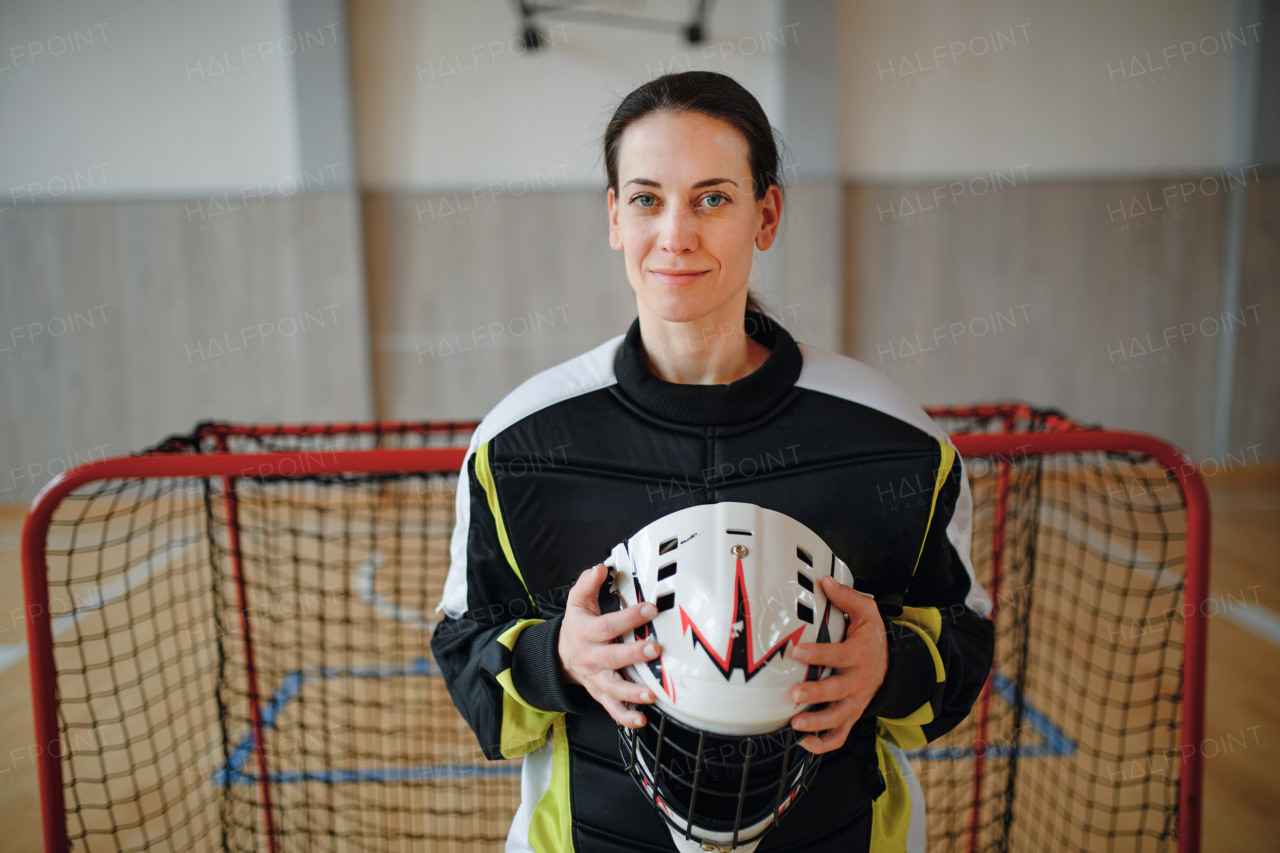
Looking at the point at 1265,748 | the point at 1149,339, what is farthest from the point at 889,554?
the point at 1149,339

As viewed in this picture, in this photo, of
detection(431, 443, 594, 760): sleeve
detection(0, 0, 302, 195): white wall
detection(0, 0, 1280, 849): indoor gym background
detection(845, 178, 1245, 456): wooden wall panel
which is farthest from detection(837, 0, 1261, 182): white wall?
detection(431, 443, 594, 760): sleeve

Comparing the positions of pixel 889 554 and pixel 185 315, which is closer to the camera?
pixel 889 554

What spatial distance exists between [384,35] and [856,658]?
5.88m

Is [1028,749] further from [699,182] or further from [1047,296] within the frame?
[1047,296]

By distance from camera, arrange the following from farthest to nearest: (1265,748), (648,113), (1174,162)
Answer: (1174,162)
(1265,748)
(648,113)

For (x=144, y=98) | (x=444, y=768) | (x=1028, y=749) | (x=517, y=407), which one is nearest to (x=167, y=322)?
(x=144, y=98)

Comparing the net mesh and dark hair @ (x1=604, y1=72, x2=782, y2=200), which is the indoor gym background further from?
dark hair @ (x1=604, y1=72, x2=782, y2=200)

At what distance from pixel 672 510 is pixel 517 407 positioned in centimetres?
31

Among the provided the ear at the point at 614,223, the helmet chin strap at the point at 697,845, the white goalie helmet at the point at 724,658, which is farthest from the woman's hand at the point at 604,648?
the ear at the point at 614,223

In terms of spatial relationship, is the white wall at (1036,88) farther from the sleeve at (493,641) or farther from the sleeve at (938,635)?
the sleeve at (493,641)

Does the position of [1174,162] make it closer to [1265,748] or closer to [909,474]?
[1265,748]

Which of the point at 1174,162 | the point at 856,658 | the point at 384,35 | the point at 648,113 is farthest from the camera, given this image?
the point at 1174,162

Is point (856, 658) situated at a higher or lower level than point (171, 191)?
lower

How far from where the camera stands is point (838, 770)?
1105mm
